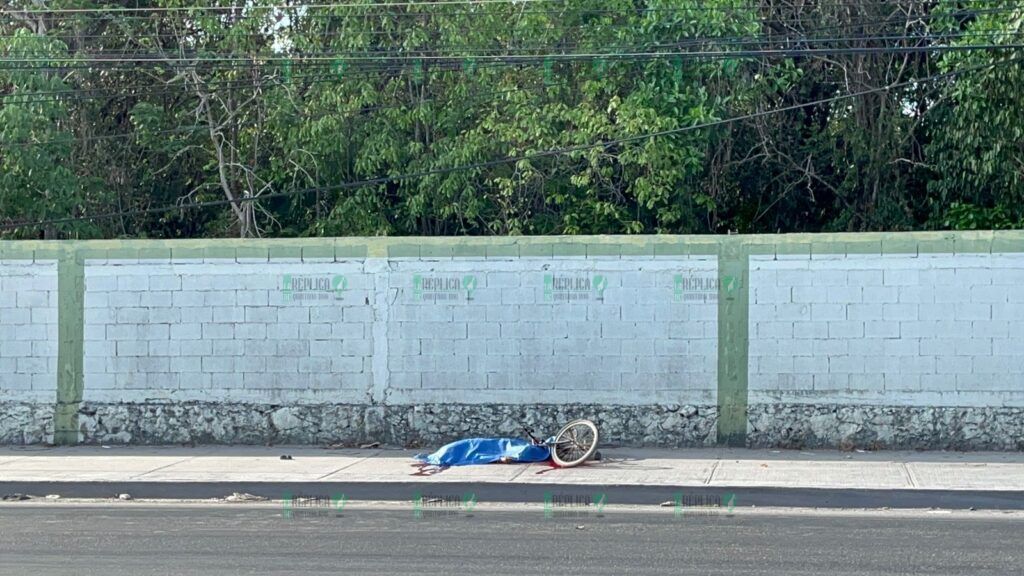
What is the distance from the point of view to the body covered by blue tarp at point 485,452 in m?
12.9

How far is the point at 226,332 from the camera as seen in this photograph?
14688 millimetres

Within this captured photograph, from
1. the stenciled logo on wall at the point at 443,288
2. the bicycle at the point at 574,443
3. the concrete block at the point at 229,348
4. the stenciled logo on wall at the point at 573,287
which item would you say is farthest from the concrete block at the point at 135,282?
the bicycle at the point at 574,443

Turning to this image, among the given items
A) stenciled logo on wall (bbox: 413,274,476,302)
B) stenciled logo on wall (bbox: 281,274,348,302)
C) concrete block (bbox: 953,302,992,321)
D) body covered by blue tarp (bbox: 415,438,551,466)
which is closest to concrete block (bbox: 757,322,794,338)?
concrete block (bbox: 953,302,992,321)

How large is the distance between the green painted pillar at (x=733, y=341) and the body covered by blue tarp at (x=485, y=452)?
2.22 m

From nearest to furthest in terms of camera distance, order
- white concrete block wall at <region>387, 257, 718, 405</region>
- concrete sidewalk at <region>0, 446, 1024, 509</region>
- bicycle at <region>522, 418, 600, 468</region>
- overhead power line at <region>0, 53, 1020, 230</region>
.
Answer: concrete sidewalk at <region>0, 446, 1024, 509</region>, bicycle at <region>522, 418, 600, 468</region>, white concrete block wall at <region>387, 257, 718, 405</region>, overhead power line at <region>0, 53, 1020, 230</region>

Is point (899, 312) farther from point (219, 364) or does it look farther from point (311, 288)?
point (219, 364)

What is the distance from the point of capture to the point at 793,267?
13.9m

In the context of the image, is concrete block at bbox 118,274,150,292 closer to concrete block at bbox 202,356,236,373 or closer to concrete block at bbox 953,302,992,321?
concrete block at bbox 202,356,236,373

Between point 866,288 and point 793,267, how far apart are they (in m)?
0.80

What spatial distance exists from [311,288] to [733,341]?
4.76m

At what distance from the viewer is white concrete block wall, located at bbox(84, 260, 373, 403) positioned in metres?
14.6

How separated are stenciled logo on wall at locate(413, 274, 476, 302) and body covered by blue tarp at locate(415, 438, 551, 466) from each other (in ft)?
6.38

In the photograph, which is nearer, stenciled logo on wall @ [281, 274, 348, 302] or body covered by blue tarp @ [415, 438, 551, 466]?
body covered by blue tarp @ [415, 438, 551, 466]

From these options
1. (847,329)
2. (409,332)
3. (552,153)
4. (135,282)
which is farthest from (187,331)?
(552,153)
